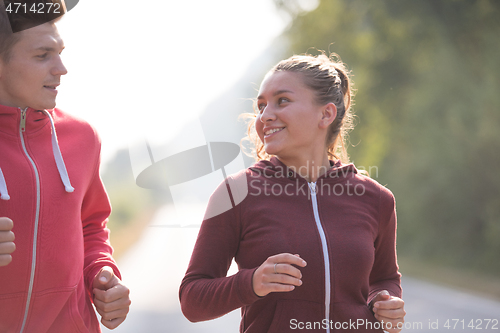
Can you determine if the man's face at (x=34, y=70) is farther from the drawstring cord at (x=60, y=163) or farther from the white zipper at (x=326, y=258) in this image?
the white zipper at (x=326, y=258)

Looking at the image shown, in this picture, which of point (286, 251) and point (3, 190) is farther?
point (286, 251)

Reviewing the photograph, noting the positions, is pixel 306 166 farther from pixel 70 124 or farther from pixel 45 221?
Answer: pixel 45 221

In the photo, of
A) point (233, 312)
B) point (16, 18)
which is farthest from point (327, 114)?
point (233, 312)

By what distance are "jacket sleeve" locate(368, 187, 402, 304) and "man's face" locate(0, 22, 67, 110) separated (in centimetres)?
139

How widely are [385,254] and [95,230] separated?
1223 millimetres

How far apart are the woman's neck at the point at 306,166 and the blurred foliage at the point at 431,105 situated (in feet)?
23.2

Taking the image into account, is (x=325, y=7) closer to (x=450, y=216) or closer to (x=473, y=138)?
(x=473, y=138)

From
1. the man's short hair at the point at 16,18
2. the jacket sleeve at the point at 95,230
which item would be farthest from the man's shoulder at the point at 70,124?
the man's short hair at the point at 16,18

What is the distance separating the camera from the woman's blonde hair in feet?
7.32

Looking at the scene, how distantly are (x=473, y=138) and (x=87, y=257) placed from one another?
321 inches

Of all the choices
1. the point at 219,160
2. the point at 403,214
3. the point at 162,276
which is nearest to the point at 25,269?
the point at 219,160

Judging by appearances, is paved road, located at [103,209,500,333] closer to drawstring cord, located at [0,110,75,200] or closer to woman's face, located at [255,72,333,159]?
woman's face, located at [255,72,333,159]

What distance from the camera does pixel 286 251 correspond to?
189cm

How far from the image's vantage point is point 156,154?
2191 mm
